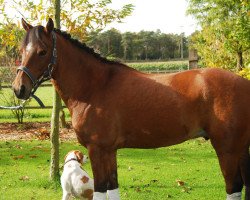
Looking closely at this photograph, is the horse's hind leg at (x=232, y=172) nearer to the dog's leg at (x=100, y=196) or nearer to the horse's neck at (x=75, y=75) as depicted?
the dog's leg at (x=100, y=196)

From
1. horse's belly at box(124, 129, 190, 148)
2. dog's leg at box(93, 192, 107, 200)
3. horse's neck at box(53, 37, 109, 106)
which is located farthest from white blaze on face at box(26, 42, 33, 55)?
dog's leg at box(93, 192, 107, 200)

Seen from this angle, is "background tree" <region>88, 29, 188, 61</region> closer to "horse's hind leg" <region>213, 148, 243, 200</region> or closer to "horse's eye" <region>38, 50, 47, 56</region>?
"horse's eye" <region>38, 50, 47, 56</region>

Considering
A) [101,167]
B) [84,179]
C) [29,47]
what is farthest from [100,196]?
[29,47]

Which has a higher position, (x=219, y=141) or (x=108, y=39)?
(x=108, y=39)

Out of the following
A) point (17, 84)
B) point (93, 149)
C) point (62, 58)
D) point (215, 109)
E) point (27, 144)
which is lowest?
point (27, 144)

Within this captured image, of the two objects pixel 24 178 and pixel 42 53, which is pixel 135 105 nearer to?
pixel 42 53

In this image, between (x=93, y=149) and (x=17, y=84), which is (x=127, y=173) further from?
(x=17, y=84)

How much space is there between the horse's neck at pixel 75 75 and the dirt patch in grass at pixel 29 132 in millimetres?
8217

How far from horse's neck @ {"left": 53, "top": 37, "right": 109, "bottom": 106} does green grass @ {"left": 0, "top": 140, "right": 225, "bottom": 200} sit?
250 centimetres

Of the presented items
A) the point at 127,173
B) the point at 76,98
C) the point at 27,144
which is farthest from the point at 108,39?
the point at 76,98

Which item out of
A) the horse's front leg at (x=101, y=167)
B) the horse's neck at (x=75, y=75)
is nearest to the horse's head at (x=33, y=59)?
the horse's neck at (x=75, y=75)

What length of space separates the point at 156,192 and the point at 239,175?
8.14ft

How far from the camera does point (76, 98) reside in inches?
167

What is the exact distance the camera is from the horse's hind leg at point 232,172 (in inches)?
156
